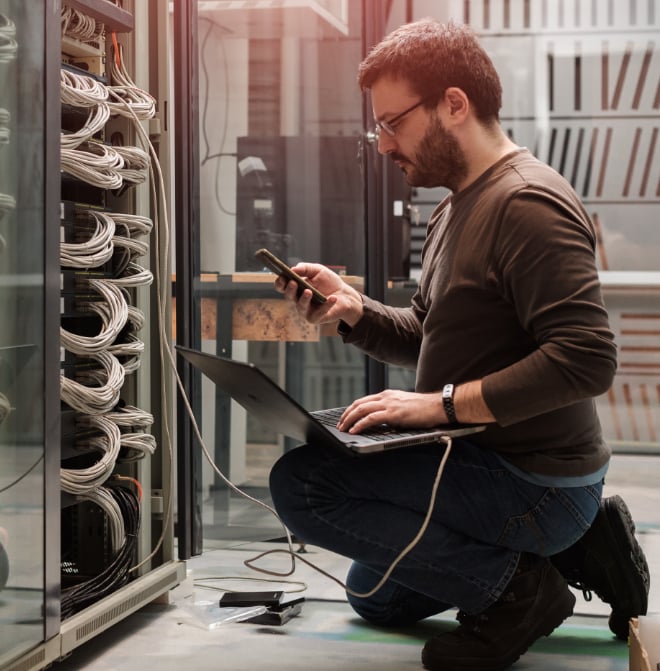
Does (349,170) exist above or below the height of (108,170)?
above

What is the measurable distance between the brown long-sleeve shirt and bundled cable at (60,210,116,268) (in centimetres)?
67

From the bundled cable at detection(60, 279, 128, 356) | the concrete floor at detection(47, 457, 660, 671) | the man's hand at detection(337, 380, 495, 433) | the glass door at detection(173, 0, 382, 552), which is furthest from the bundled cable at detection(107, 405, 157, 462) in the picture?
the glass door at detection(173, 0, 382, 552)

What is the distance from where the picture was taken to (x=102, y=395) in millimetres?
2043

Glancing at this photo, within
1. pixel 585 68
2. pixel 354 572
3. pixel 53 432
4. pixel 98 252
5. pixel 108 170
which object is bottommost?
pixel 354 572

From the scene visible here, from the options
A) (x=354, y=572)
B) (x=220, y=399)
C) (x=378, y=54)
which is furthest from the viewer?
(x=220, y=399)

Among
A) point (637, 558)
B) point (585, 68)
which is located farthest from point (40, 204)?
point (585, 68)

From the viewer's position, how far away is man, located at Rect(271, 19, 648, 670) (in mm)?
1787

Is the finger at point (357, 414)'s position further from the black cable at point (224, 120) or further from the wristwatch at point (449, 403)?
the black cable at point (224, 120)

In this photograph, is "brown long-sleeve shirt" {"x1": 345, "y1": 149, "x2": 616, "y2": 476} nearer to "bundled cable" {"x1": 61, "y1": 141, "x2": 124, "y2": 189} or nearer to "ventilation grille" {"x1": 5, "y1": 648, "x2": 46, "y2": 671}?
"bundled cable" {"x1": 61, "y1": 141, "x2": 124, "y2": 189}

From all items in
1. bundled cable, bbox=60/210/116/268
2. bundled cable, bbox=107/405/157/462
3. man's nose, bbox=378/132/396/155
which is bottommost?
bundled cable, bbox=107/405/157/462

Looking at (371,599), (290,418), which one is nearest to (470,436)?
(290,418)

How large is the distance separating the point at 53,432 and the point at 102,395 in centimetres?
24

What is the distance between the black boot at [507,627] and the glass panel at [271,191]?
129cm

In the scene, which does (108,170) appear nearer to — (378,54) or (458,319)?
(378,54)
